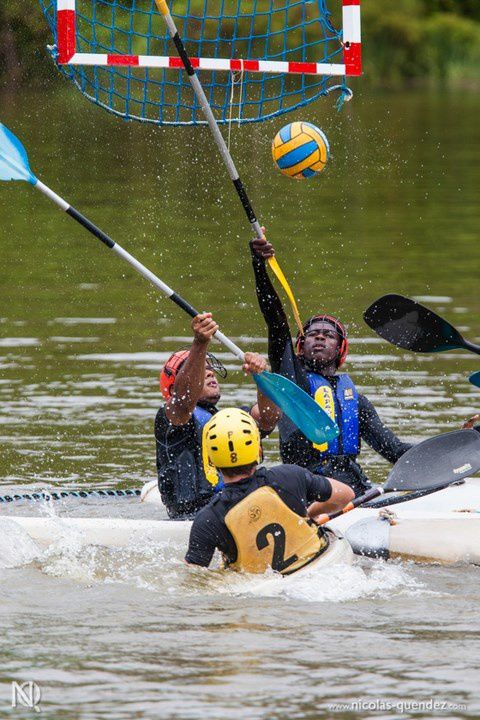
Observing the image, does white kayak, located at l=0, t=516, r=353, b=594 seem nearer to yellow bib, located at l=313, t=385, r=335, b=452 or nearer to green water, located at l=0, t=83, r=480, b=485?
yellow bib, located at l=313, t=385, r=335, b=452

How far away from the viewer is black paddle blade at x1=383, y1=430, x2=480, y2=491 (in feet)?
24.7

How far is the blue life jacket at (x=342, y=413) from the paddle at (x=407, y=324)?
0.54 meters

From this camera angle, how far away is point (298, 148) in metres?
8.06

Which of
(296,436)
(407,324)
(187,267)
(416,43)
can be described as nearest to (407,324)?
(407,324)

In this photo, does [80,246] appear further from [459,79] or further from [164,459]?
[459,79]

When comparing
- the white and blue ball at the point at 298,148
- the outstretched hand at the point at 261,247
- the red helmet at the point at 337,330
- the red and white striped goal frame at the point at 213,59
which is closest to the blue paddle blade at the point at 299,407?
the outstretched hand at the point at 261,247

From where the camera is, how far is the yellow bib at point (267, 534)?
6438 millimetres

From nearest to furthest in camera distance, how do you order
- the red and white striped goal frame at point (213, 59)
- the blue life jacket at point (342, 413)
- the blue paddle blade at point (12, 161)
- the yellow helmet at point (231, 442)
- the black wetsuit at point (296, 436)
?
the yellow helmet at point (231, 442) → the blue paddle blade at point (12, 161) → the black wetsuit at point (296, 436) → the blue life jacket at point (342, 413) → the red and white striped goal frame at point (213, 59)

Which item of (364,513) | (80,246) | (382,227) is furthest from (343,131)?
(364,513)

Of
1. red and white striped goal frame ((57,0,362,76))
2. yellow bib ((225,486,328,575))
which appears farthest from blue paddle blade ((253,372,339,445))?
red and white striped goal frame ((57,0,362,76))

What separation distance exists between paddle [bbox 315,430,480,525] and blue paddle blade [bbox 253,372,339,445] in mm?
383

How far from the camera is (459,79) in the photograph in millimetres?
49000

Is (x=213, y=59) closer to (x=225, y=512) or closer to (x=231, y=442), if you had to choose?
(x=231, y=442)

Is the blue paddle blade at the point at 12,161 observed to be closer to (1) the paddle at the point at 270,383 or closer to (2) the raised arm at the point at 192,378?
(1) the paddle at the point at 270,383
